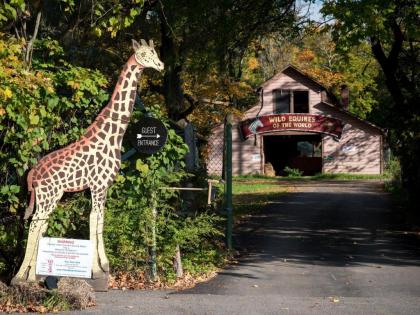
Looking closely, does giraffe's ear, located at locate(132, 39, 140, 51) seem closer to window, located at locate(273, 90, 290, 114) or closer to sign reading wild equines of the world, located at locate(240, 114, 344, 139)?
sign reading wild equines of the world, located at locate(240, 114, 344, 139)

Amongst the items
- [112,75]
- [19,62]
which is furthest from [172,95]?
[19,62]

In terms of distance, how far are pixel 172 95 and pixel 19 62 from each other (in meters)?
10.9

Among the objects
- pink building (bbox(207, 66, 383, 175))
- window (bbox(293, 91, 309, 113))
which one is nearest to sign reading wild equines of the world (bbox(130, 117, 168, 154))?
pink building (bbox(207, 66, 383, 175))

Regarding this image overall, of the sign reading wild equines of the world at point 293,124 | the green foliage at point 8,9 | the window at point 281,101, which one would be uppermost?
the window at point 281,101

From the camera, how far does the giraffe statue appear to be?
943cm

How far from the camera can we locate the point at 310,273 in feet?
39.0

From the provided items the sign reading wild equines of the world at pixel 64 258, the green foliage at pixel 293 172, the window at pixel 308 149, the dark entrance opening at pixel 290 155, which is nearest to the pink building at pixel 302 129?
the green foliage at pixel 293 172

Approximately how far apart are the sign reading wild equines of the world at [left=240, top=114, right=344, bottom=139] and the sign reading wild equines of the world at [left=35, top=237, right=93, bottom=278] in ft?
122

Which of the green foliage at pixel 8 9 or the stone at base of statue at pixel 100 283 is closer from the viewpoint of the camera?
the green foliage at pixel 8 9

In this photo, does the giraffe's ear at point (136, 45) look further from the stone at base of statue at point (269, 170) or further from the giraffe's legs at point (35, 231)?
the stone at base of statue at point (269, 170)

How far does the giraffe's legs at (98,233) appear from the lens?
9469 mm

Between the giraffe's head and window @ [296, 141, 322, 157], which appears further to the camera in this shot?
window @ [296, 141, 322, 157]

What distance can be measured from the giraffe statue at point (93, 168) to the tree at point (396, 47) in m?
Result: 4.98

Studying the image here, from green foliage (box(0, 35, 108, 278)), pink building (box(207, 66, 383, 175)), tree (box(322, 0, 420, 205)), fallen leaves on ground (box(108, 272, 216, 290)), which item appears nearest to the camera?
green foliage (box(0, 35, 108, 278))
